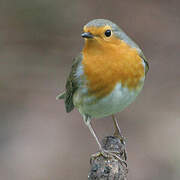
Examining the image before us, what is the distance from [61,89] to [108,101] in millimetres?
4777

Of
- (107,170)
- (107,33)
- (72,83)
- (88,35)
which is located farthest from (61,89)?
(107,170)

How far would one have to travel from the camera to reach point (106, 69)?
15.6 ft

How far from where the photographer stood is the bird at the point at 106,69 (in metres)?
4.77

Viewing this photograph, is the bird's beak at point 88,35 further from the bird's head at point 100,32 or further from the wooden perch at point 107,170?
the wooden perch at point 107,170

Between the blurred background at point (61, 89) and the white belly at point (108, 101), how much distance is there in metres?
2.87

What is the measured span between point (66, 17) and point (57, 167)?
3736 mm

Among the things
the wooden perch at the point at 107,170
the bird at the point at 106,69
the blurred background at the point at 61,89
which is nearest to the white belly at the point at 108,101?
the bird at the point at 106,69

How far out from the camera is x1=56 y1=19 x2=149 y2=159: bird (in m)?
4.77

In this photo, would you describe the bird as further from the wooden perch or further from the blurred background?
the blurred background

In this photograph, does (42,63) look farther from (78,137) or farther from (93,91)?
(93,91)

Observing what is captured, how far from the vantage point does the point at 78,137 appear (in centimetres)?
878

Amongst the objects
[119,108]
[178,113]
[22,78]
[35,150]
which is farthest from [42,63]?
[119,108]

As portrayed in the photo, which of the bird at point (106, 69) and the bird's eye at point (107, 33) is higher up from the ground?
the bird's eye at point (107, 33)

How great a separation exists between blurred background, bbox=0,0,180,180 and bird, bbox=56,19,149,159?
9.75ft
